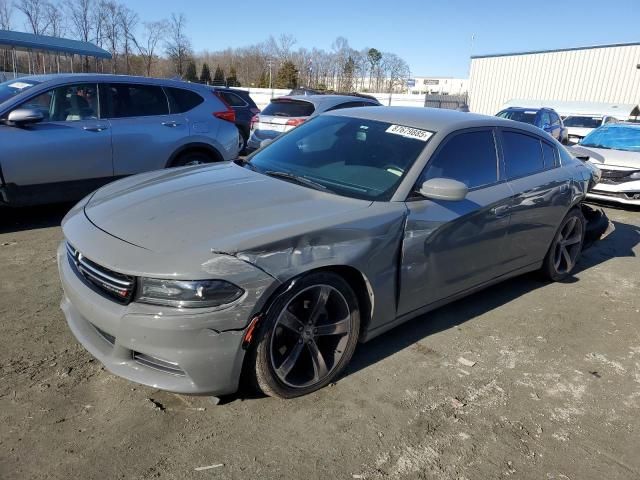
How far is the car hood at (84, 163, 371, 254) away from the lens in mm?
2580

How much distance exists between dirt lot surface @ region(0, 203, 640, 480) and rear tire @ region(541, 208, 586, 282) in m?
0.98

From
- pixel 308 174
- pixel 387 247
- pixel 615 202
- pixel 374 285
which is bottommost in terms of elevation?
pixel 615 202

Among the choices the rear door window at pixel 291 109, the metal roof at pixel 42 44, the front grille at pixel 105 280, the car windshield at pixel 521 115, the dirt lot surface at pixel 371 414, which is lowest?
the dirt lot surface at pixel 371 414

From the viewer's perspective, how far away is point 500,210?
3.90 metres

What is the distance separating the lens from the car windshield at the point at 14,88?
5602 millimetres

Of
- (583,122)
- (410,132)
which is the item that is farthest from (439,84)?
(410,132)

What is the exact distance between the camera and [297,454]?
8.08 ft

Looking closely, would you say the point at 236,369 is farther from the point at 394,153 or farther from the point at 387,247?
the point at 394,153

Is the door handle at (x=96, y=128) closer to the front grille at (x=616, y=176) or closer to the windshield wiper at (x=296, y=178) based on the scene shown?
the windshield wiper at (x=296, y=178)

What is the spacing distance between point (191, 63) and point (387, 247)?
205ft

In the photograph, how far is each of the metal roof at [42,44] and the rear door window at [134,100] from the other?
32387 mm

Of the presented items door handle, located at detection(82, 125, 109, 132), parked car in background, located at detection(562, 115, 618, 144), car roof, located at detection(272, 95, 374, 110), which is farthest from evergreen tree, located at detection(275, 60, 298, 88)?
door handle, located at detection(82, 125, 109, 132)

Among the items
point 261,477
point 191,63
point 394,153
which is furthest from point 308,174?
point 191,63

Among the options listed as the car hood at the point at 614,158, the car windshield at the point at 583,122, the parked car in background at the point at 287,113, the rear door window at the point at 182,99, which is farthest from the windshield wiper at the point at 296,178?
the car windshield at the point at 583,122
